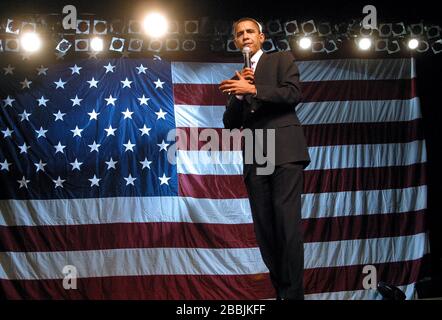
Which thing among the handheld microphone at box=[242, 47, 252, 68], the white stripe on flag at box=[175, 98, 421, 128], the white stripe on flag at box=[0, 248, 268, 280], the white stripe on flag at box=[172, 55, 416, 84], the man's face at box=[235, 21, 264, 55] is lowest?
the white stripe on flag at box=[0, 248, 268, 280]

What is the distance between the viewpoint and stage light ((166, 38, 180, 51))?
183 inches

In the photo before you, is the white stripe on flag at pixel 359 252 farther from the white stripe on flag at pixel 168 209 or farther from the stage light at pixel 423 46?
the stage light at pixel 423 46

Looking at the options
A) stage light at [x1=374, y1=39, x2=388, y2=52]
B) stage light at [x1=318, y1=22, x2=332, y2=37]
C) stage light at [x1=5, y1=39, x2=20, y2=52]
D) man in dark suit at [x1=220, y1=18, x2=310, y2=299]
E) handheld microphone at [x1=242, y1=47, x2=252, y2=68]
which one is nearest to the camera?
man in dark suit at [x1=220, y1=18, x2=310, y2=299]

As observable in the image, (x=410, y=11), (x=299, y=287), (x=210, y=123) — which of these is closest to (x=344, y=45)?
(x=410, y=11)

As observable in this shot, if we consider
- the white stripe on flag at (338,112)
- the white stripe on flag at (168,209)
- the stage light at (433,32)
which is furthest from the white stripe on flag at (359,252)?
the stage light at (433,32)

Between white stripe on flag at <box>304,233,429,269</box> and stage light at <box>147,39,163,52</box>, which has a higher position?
stage light at <box>147,39,163,52</box>

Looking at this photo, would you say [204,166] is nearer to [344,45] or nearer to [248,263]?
[248,263]

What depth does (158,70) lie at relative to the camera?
4750mm

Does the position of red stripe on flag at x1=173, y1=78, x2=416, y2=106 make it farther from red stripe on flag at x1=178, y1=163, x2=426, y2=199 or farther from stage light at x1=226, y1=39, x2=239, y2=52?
red stripe on flag at x1=178, y1=163, x2=426, y2=199

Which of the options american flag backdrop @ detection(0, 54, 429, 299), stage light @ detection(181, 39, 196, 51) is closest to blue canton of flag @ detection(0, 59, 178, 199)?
american flag backdrop @ detection(0, 54, 429, 299)

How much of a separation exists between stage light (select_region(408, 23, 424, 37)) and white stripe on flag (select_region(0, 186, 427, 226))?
1528mm

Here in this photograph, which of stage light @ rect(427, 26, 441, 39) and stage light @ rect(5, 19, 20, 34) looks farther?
stage light @ rect(427, 26, 441, 39)

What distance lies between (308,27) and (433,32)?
1183 mm

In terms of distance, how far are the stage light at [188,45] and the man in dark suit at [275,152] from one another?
242 centimetres
